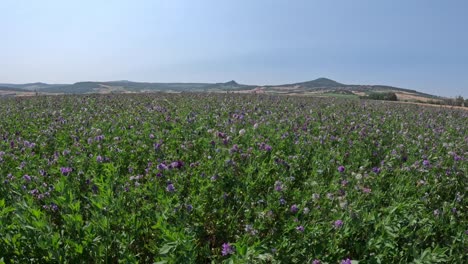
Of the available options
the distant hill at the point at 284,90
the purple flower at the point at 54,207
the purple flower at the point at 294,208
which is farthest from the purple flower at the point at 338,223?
the distant hill at the point at 284,90

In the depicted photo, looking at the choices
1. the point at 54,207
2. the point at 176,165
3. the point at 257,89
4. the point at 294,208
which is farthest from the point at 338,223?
the point at 257,89

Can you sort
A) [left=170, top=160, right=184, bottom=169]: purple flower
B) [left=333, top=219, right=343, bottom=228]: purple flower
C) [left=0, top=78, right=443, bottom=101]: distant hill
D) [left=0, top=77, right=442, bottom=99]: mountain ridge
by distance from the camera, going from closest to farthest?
[left=333, top=219, right=343, bottom=228]: purple flower, [left=170, top=160, right=184, bottom=169]: purple flower, [left=0, top=78, right=443, bottom=101]: distant hill, [left=0, top=77, right=442, bottom=99]: mountain ridge

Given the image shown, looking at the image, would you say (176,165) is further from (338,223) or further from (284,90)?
(284,90)

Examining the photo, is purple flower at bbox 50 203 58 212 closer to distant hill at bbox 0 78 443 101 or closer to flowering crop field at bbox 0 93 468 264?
flowering crop field at bbox 0 93 468 264

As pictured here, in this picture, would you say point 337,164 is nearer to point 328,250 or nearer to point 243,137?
point 243,137

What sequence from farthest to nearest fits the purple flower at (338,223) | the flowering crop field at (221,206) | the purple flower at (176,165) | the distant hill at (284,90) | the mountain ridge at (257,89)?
the mountain ridge at (257,89)
the distant hill at (284,90)
the purple flower at (176,165)
the purple flower at (338,223)
the flowering crop field at (221,206)

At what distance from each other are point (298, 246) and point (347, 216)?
0.62m

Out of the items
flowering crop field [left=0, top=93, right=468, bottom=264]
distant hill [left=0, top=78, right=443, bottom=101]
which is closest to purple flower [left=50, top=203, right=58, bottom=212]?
flowering crop field [left=0, top=93, right=468, bottom=264]

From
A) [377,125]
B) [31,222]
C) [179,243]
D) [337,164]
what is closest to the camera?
[179,243]

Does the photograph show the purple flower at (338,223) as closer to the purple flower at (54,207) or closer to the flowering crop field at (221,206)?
the flowering crop field at (221,206)

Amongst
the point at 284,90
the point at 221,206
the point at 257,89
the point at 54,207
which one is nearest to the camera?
the point at 54,207

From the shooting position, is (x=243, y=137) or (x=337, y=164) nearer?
(x=337, y=164)

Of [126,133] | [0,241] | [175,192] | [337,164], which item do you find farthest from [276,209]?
[126,133]

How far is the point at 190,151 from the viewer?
5477mm
